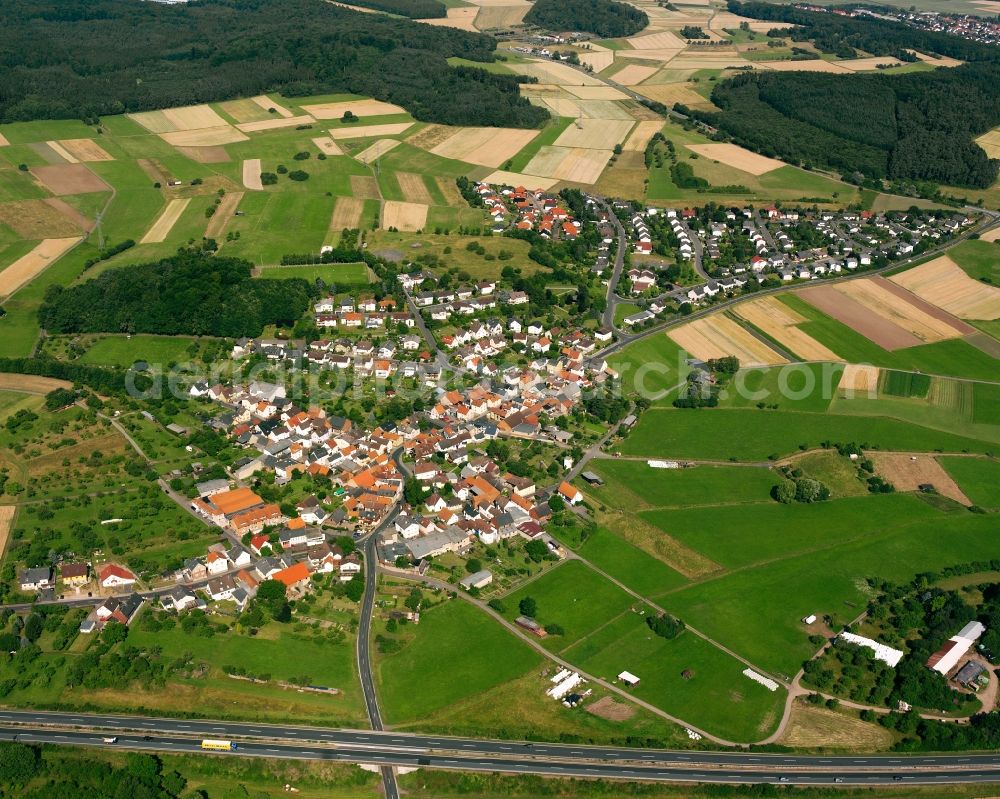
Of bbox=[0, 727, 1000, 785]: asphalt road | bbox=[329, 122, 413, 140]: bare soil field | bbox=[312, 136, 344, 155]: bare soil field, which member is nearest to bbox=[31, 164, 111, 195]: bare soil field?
bbox=[312, 136, 344, 155]: bare soil field

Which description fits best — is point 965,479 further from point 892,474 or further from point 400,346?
point 400,346

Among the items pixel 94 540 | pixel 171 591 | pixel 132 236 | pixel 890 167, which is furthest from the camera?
pixel 890 167

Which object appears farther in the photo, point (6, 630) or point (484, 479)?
point (484, 479)

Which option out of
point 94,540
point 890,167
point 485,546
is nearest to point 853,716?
point 485,546

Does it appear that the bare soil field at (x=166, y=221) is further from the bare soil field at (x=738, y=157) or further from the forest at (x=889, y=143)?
the forest at (x=889, y=143)

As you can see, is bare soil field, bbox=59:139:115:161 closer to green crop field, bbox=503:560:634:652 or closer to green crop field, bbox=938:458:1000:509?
green crop field, bbox=503:560:634:652

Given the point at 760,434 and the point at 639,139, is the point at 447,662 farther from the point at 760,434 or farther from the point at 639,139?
the point at 639,139
